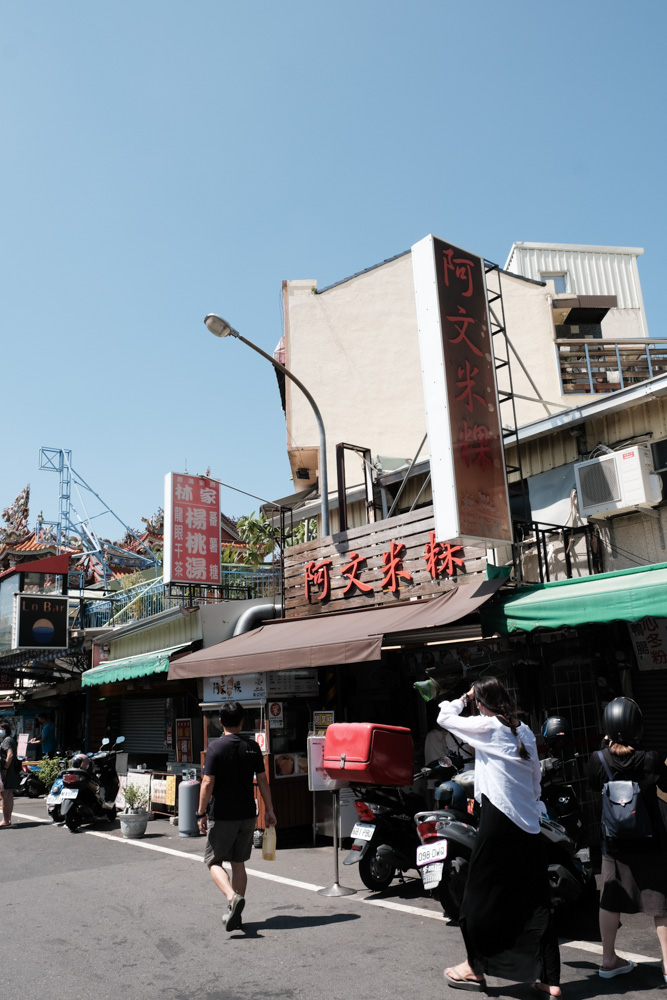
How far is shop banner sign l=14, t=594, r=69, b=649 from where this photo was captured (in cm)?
2141

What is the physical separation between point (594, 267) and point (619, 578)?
56.9 feet

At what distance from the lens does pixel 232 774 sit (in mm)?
6676

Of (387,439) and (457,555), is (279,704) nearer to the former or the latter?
(457,555)

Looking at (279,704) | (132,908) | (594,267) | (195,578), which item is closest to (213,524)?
(195,578)

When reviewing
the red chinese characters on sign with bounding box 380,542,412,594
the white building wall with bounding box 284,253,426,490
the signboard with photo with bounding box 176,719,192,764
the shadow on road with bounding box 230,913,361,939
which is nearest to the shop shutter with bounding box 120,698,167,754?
the signboard with photo with bounding box 176,719,192,764

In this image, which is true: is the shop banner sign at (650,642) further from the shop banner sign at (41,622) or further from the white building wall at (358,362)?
the shop banner sign at (41,622)

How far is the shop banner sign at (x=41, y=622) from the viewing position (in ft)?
70.2

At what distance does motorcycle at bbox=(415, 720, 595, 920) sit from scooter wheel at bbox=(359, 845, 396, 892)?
1129 millimetres

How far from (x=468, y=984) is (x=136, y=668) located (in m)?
11.9

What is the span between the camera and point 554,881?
6.04 meters

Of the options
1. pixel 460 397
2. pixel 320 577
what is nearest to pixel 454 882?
pixel 460 397

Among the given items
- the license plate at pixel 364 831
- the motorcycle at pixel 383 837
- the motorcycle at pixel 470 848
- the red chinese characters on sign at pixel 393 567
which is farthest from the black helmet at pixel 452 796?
the red chinese characters on sign at pixel 393 567

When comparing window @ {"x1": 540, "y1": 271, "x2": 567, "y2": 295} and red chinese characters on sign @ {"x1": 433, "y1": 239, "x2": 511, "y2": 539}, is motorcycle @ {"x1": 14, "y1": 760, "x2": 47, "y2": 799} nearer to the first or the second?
red chinese characters on sign @ {"x1": 433, "y1": 239, "x2": 511, "y2": 539}

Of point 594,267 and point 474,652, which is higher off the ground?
point 594,267
